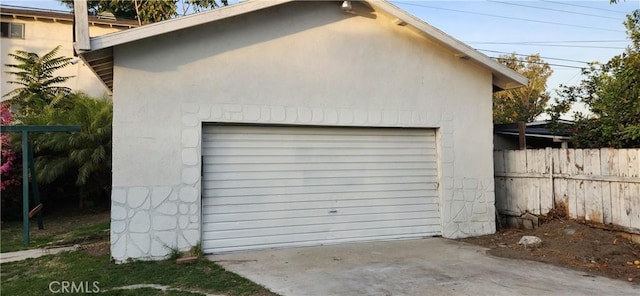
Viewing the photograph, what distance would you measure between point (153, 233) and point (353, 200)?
3.62 metres

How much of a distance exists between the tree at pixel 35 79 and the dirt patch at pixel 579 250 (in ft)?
53.5

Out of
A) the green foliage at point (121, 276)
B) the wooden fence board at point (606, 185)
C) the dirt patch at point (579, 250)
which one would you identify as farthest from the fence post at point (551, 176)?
the green foliage at point (121, 276)

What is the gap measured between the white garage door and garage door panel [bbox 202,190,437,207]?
0.02 meters

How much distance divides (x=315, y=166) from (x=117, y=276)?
12.4 ft

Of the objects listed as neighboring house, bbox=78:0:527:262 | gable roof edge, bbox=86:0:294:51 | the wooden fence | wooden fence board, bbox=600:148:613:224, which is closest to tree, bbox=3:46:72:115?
neighboring house, bbox=78:0:527:262

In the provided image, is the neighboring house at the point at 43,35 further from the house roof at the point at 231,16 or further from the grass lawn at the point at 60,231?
the house roof at the point at 231,16

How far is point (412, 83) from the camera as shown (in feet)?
28.9

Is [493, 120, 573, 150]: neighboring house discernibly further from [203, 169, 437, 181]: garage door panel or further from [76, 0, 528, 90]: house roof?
[203, 169, 437, 181]: garage door panel

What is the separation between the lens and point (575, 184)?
8188 mm

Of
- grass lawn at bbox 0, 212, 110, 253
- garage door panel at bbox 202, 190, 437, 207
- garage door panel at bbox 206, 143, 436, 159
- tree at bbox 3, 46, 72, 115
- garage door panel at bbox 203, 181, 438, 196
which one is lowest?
grass lawn at bbox 0, 212, 110, 253

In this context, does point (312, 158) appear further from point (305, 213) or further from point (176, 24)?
point (176, 24)

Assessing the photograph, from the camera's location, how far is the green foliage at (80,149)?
1221 centimetres

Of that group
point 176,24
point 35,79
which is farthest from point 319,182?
point 35,79

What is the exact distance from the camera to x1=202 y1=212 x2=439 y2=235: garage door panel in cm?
753
